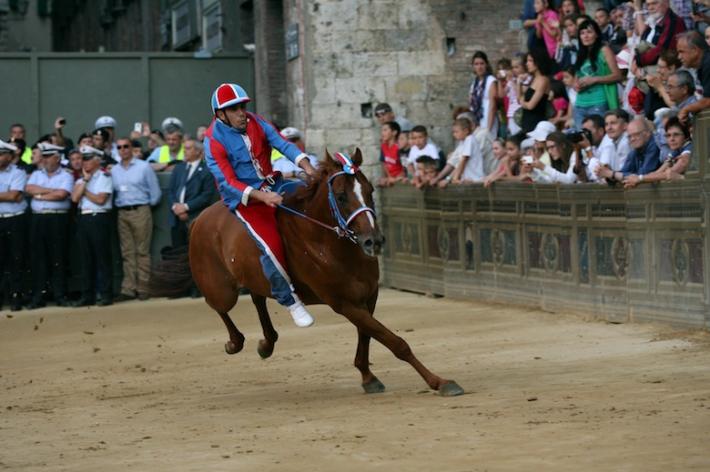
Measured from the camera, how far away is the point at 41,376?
1315 cm

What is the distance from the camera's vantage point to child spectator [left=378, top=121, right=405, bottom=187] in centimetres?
2069

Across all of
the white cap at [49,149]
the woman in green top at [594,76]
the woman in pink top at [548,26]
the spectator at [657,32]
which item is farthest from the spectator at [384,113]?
the spectator at [657,32]

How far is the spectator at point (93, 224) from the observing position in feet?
66.0


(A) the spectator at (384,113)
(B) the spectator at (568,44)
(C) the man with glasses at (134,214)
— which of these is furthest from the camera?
(A) the spectator at (384,113)

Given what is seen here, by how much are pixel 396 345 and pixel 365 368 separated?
561 mm

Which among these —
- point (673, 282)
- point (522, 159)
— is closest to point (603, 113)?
point (522, 159)

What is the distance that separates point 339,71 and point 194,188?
341cm

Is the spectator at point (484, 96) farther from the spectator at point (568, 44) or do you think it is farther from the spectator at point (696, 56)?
the spectator at point (696, 56)

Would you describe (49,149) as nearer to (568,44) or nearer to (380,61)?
(380,61)

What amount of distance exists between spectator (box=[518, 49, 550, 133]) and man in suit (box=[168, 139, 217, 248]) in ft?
14.8

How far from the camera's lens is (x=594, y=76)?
55.7ft

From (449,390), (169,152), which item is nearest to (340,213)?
(449,390)

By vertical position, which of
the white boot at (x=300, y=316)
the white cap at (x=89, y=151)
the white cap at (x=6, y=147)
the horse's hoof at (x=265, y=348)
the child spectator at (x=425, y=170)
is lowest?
the horse's hoof at (x=265, y=348)

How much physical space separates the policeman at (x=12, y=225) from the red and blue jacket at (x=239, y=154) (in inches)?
348
